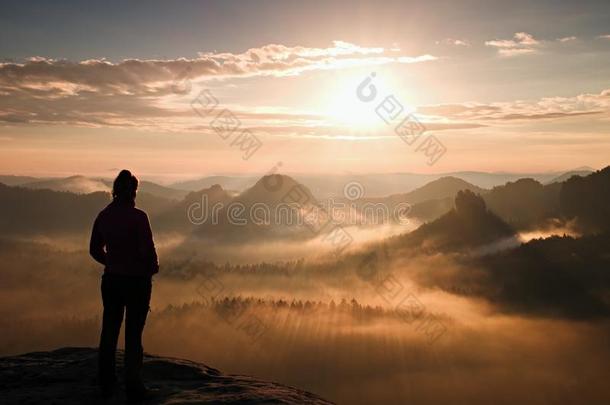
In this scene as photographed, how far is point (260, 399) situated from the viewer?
1099 cm

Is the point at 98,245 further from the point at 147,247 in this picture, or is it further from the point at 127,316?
the point at 127,316

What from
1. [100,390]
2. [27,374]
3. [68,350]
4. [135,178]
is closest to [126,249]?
[135,178]

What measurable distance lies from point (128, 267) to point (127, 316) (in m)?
1.13

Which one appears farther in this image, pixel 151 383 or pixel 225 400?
pixel 151 383

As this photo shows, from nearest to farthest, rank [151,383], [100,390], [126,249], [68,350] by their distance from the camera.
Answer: [126,249] < [100,390] < [151,383] < [68,350]

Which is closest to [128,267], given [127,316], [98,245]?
[98,245]

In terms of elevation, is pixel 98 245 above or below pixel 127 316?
above

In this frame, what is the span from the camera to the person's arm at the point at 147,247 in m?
10.9

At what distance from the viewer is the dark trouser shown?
10.9 m

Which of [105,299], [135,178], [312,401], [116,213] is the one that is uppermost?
[135,178]

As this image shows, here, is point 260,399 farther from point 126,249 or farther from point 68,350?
point 68,350

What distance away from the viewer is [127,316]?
1107cm

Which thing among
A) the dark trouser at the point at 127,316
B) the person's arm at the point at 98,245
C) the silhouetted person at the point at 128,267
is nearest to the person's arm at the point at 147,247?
the silhouetted person at the point at 128,267

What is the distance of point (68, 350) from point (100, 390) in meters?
5.13
